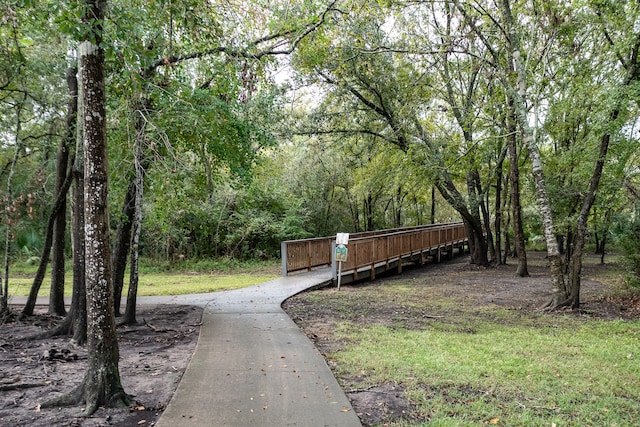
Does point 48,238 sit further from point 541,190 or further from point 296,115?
point 541,190

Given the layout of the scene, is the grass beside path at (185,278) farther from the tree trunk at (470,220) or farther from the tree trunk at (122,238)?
the tree trunk at (470,220)

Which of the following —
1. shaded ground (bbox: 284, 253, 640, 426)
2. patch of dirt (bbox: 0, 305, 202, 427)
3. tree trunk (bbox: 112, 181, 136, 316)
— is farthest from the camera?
tree trunk (bbox: 112, 181, 136, 316)

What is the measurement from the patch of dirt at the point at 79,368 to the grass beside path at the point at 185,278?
12.5 feet

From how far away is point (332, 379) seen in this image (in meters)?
4.16

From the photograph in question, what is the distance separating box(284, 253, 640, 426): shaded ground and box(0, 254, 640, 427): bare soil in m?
0.02

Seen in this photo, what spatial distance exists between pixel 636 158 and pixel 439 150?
Answer: 5.14m

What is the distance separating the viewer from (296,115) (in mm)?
13359

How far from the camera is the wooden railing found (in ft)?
40.5

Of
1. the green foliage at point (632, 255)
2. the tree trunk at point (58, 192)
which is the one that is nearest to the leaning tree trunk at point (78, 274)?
the tree trunk at point (58, 192)

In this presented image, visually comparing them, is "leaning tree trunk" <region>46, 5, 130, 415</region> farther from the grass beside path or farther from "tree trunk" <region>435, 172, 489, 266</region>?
"tree trunk" <region>435, 172, 489, 266</region>

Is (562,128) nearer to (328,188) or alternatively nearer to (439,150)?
(439,150)

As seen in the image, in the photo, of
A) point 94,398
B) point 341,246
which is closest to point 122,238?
point 94,398

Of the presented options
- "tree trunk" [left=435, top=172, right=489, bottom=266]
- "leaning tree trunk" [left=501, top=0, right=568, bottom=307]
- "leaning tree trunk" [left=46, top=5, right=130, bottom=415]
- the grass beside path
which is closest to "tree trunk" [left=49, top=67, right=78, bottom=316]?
the grass beside path

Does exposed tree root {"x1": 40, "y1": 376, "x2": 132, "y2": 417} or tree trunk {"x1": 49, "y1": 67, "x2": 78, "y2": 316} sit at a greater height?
tree trunk {"x1": 49, "y1": 67, "x2": 78, "y2": 316}
